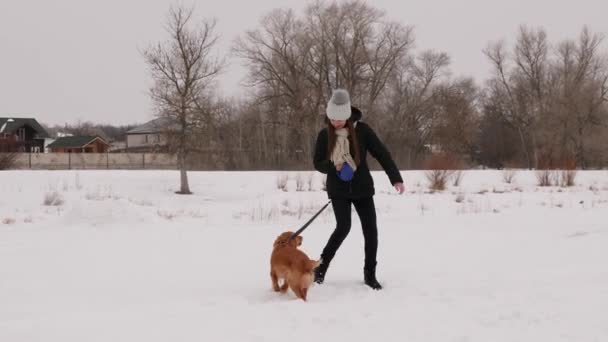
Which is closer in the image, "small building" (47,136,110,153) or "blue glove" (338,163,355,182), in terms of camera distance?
"blue glove" (338,163,355,182)

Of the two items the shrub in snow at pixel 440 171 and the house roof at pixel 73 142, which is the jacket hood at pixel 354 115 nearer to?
the shrub in snow at pixel 440 171

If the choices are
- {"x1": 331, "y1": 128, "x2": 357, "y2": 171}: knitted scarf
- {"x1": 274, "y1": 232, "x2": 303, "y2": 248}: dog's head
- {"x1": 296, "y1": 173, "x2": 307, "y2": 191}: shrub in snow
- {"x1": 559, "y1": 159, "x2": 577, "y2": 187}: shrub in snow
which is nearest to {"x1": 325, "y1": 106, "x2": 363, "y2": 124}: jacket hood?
{"x1": 331, "y1": 128, "x2": 357, "y2": 171}: knitted scarf

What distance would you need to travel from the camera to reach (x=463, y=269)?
17.4ft

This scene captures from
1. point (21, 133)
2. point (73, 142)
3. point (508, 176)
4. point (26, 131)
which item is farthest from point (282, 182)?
point (73, 142)

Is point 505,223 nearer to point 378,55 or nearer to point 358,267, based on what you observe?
point 358,267

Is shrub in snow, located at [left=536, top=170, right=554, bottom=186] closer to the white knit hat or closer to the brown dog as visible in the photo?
the white knit hat

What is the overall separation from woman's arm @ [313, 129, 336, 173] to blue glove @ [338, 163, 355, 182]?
3.4 inches

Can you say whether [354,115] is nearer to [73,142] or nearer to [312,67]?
[312,67]

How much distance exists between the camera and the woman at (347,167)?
4402mm

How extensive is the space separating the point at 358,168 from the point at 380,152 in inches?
12.0

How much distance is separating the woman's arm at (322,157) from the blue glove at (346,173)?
0.09 metres

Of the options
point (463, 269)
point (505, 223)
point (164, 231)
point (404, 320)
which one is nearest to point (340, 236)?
point (404, 320)

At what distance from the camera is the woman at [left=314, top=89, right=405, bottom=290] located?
14.4 feet

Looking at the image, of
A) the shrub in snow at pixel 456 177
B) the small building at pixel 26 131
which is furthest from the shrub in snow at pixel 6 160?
the small building at pixel 26 131
